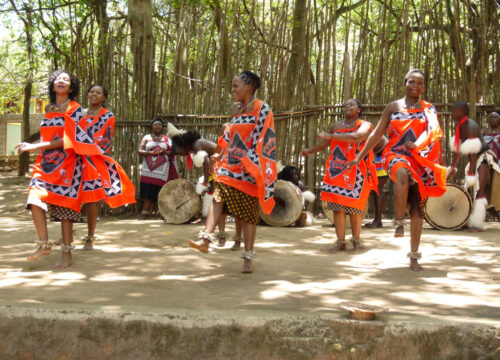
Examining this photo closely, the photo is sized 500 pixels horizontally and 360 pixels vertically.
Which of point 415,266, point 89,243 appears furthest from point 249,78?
point 89,243

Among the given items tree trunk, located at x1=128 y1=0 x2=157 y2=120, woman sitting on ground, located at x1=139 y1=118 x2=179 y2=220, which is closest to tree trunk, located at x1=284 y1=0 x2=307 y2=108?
woman sitting on ground, located at x1=139 y1=118 x2=179 y2=220

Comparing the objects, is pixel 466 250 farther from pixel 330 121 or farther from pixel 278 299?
pixel 330 121

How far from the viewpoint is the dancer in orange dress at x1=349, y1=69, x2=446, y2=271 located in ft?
14.2

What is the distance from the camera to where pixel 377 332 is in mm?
2652

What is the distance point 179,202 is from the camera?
802 cm

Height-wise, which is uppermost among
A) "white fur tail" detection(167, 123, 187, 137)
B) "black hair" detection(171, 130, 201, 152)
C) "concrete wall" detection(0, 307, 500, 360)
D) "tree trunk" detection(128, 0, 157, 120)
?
"tree trunk" detection(128, 0, 157, 120)

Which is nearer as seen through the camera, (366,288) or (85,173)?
(366,288)

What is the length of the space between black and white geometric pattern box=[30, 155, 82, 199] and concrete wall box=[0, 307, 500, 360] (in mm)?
1791

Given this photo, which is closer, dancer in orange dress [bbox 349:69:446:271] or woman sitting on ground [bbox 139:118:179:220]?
dancer in orange dress [bbox 349:69:446:271]

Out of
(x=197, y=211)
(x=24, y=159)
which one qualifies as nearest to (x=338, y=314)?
(x=197, y=211)

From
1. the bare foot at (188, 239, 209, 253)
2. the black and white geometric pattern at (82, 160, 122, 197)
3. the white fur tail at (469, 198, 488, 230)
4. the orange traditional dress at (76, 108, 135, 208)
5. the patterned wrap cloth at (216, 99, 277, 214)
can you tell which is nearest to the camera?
the bare foot at (188, 239, 209, 253)

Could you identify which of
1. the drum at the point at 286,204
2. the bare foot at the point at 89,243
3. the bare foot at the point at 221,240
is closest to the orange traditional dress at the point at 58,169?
the bare foot at the point at 89,243

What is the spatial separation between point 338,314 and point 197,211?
5.35 m

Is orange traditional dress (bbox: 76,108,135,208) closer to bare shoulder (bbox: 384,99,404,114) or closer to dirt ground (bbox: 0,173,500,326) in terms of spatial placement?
dirt ground (bbox: 0,173,500,326)
